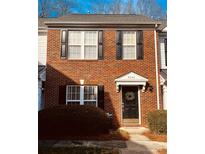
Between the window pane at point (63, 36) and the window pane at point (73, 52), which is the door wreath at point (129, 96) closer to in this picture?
the window pane at point (73, 52)

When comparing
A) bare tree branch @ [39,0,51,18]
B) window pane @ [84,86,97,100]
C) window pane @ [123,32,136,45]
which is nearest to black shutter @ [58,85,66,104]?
window pane @ [84,86,97,100]

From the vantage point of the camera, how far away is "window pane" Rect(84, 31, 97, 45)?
12.8m

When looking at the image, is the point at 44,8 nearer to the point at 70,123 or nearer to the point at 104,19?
the point at 104,19

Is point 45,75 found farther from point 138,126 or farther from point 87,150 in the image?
point 87,150

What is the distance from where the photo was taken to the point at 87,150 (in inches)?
281

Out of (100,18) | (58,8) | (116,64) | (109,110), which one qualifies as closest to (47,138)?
(109,110)

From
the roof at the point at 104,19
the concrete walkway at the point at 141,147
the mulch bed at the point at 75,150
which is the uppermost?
the roof at the point at 104,19

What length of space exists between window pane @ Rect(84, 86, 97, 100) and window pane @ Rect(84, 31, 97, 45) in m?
1.90

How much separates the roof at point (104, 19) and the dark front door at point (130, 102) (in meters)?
2.83

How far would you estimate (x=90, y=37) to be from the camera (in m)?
12.8

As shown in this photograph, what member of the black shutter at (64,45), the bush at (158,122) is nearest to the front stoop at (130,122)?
the bush at (158,122)

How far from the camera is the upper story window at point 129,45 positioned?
1273 centimetres
